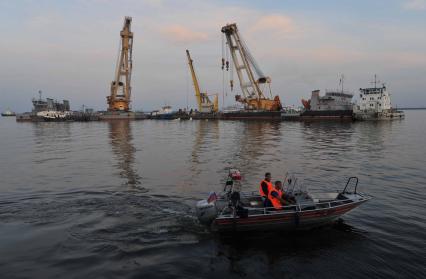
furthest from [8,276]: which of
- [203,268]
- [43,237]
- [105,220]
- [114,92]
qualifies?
[114,92]

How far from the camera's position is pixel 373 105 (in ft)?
298

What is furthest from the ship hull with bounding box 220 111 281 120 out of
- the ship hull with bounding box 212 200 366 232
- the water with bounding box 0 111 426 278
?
the ship hull with bounding box 212 200 366 232

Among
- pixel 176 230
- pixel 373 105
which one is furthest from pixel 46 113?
pixel 176 230

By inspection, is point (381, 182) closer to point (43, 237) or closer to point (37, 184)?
point (43, 237)

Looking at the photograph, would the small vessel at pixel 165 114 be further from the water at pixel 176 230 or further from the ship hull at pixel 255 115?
the water at pixel 176 230

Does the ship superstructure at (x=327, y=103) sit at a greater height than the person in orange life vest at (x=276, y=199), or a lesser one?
greater

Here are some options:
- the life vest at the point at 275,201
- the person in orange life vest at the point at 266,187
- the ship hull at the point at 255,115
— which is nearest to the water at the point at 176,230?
the life vest at the point at 275,201

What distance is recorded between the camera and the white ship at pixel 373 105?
8756cm

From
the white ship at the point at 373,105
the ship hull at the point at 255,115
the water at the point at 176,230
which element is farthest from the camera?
the ship hull at the point at 255,115

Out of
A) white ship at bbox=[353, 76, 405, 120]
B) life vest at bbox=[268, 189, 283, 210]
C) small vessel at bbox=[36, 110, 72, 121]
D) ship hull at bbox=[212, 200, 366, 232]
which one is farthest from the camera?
small vessel at bbox=[36, 110, 72, 121]

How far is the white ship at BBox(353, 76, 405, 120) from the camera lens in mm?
87562

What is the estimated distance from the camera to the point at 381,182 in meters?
20.6

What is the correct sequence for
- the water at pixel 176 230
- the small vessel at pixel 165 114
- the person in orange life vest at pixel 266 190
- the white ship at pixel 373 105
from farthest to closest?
the small vessel at pixel 165 114 → the white ship at pixel 373 105 → the person in orange life vest at pixel 266 190 → the water at pixel 176 230

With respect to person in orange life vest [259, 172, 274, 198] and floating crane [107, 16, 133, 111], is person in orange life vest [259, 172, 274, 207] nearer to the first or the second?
person in orange life vest [259, 172, 274, 198]
